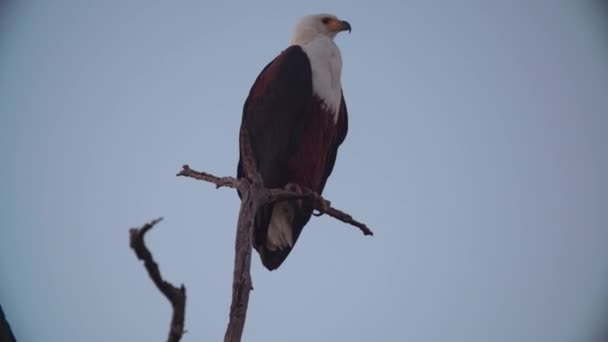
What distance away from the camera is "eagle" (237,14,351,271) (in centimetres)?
435

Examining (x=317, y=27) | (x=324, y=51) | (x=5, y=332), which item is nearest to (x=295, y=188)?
(x=324, y=51)

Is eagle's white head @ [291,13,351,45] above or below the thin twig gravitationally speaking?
above

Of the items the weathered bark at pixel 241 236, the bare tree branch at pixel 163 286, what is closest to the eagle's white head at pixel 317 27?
the weathered bark at pixel 241 236

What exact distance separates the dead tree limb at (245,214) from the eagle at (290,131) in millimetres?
340

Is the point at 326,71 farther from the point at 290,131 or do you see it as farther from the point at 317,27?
the point at 317,27

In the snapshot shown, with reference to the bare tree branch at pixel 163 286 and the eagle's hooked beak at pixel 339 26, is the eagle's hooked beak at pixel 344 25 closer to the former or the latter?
the eagle's hooked beak at pixel 339 26

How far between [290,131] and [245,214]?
152 cm

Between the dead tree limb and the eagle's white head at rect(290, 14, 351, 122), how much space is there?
874 mm

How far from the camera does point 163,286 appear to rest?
1608 millimetres

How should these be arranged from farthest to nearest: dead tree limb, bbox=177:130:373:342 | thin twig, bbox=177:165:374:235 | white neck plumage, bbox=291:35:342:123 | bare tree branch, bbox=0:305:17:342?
white neck plumage, bbox=291:35:342:123
thin twig, bbox=177:165:374:235
dead tree limb, bbox=177:130:373:342
bare tree branch, bbox=0:305:17:342

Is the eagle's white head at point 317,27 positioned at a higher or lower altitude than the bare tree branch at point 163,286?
higher

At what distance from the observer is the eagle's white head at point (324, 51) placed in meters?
4.60

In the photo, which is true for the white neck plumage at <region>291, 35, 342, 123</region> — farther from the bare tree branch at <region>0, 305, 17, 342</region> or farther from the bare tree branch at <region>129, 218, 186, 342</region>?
the bare tree branch at <region>129, 218, 186, 342</region>

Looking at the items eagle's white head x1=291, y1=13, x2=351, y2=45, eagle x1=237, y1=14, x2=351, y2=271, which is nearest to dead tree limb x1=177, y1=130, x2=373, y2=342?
eagle x1=237, y1=14, x2=351, y2=271
